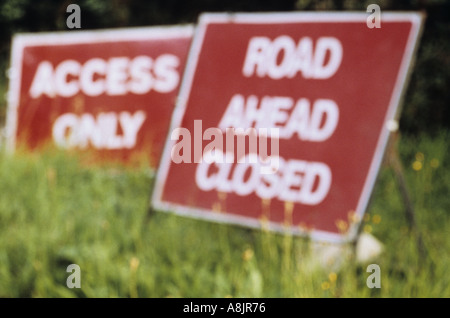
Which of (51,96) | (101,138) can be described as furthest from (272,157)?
(51,96)

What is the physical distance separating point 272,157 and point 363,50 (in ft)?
1.76

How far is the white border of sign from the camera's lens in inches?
142

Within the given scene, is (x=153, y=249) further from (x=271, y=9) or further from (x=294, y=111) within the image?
(x=271, y=9)

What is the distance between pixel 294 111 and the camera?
8.15ft

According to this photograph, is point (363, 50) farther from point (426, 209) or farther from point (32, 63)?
→ point (32, 63)

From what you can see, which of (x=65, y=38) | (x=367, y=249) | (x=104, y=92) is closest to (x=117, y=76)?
(x=104, y=92)

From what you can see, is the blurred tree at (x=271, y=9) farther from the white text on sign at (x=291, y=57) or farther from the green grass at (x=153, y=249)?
the green grass at (x=153, y=249)

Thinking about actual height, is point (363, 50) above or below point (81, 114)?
above

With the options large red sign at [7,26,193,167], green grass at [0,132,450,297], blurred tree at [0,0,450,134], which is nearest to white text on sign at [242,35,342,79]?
green grass at [0,132,450,297]

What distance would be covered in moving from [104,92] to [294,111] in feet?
4.86

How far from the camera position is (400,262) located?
2.45 m

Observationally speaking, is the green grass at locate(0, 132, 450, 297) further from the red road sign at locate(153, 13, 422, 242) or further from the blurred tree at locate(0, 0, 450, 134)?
the blurred tree at locate(0, 0, 450, 134)
